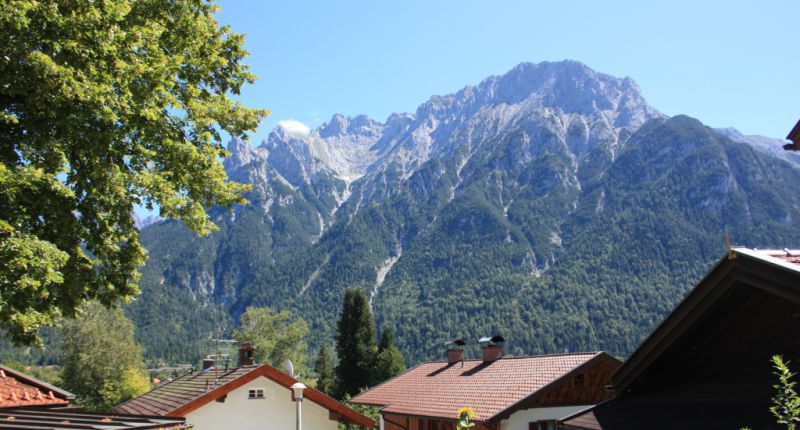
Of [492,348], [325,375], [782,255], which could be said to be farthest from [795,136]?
[325,375]

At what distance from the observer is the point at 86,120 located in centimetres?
962

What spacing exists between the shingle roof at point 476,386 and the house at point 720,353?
14.6 m

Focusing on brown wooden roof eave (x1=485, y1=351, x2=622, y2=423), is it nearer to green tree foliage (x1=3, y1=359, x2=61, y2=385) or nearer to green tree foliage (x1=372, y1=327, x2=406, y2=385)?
green tree foliage (x1=372, y1=327, x2=406, y2=385)

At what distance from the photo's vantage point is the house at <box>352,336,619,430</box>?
21.1 meters

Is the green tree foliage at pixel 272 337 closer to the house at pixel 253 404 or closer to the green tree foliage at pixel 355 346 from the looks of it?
the green tree foliage at pixel 355 346

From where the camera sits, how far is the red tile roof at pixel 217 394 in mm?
20656

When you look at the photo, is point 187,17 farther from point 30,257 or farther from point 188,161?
point 30,257

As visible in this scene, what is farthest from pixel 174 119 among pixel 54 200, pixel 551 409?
pixel 551 409

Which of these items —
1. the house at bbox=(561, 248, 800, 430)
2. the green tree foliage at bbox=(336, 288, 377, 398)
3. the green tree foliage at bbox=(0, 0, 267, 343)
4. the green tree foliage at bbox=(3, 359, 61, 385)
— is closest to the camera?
the house at bbox=(561, 248, 800, 430)

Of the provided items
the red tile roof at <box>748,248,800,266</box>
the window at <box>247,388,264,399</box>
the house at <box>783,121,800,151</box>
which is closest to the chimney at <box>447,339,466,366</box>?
the window at <box>247,388,264,399</box>

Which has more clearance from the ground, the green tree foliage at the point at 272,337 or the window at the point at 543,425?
the green tree foliage at the point at 272,337

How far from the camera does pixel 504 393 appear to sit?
72.7ft

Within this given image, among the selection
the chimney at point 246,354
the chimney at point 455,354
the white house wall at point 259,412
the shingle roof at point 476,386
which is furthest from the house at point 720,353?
the chimney at point 455,354

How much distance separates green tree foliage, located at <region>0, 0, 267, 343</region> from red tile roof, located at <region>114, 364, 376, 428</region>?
33.1 ft
